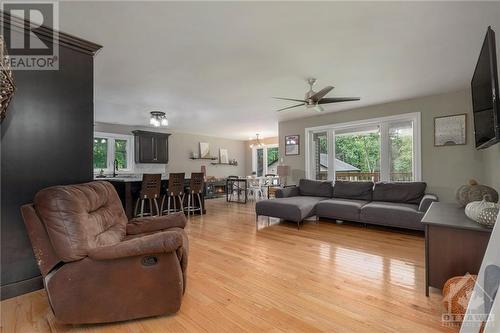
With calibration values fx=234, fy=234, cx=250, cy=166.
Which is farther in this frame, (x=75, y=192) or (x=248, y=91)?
(x=248, y=91)

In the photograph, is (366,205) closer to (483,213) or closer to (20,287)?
(483,213)

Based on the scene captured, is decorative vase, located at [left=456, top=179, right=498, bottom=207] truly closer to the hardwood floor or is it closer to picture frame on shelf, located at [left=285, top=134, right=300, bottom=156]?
the hardwood floor

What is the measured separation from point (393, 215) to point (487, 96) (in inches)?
96.9

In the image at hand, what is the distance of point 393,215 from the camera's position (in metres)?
3.79

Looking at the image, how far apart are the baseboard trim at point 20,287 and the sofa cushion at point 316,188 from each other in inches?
182

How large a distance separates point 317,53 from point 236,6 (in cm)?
119

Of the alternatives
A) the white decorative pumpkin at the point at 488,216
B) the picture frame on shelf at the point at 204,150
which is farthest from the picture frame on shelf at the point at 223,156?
the white decorative pumpkin at the point at 488,216

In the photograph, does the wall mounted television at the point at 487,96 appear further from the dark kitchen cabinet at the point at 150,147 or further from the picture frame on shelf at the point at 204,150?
the picture frame on shelf at the point at 204,150

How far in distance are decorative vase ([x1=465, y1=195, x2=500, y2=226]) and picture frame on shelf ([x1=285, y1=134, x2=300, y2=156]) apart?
452 centimetres

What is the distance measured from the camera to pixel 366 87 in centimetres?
386

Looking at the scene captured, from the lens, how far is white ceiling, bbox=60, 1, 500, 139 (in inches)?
77.4

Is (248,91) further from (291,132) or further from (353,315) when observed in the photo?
(353,315)

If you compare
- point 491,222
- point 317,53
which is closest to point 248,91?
point 317,53

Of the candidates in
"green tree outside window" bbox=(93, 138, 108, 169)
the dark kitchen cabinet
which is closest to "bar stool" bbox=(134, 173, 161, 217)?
the dark kitchen cabinet
